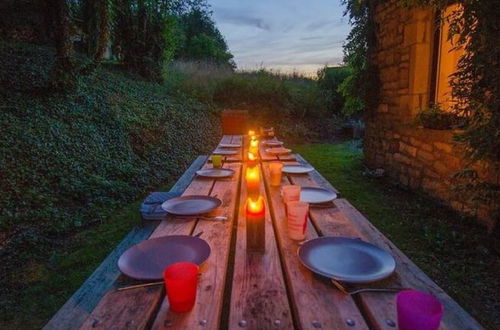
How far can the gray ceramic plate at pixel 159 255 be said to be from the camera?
4.01ft

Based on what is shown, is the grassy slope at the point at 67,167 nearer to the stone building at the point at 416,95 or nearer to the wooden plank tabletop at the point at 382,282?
the wooden plank tabletop at the point at 382,282

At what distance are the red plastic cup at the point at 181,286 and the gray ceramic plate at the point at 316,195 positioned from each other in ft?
3.49

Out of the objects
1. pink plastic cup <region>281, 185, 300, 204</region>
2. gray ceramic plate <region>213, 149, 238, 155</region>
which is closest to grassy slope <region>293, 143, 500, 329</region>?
pink plastic cup <region>281, 185, 300, 204</region>

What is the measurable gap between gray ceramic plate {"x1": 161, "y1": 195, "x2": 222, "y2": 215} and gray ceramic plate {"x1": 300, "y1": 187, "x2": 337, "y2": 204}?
51 centimetres

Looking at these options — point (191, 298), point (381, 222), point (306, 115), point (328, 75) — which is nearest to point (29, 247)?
point (191, 298)

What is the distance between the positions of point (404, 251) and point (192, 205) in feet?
6.67

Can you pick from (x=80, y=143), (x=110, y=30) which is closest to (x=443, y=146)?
(x=80, y=143)

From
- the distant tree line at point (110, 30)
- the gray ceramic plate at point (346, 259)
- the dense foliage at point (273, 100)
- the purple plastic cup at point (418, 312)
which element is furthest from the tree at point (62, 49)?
the purple plastic cup at point (418, 312)

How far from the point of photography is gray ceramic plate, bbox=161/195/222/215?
6.03 ft

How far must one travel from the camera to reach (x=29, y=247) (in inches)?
122

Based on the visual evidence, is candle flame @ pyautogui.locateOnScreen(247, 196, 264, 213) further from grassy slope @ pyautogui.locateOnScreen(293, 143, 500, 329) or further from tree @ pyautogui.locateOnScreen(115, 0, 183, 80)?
tree @ pyautogui.locateOnScreen(115, 0, 183, 80)

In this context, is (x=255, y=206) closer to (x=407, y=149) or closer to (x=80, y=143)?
(x=407, y=149)

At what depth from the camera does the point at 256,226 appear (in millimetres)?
1367

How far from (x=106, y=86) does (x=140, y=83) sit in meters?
1.75
